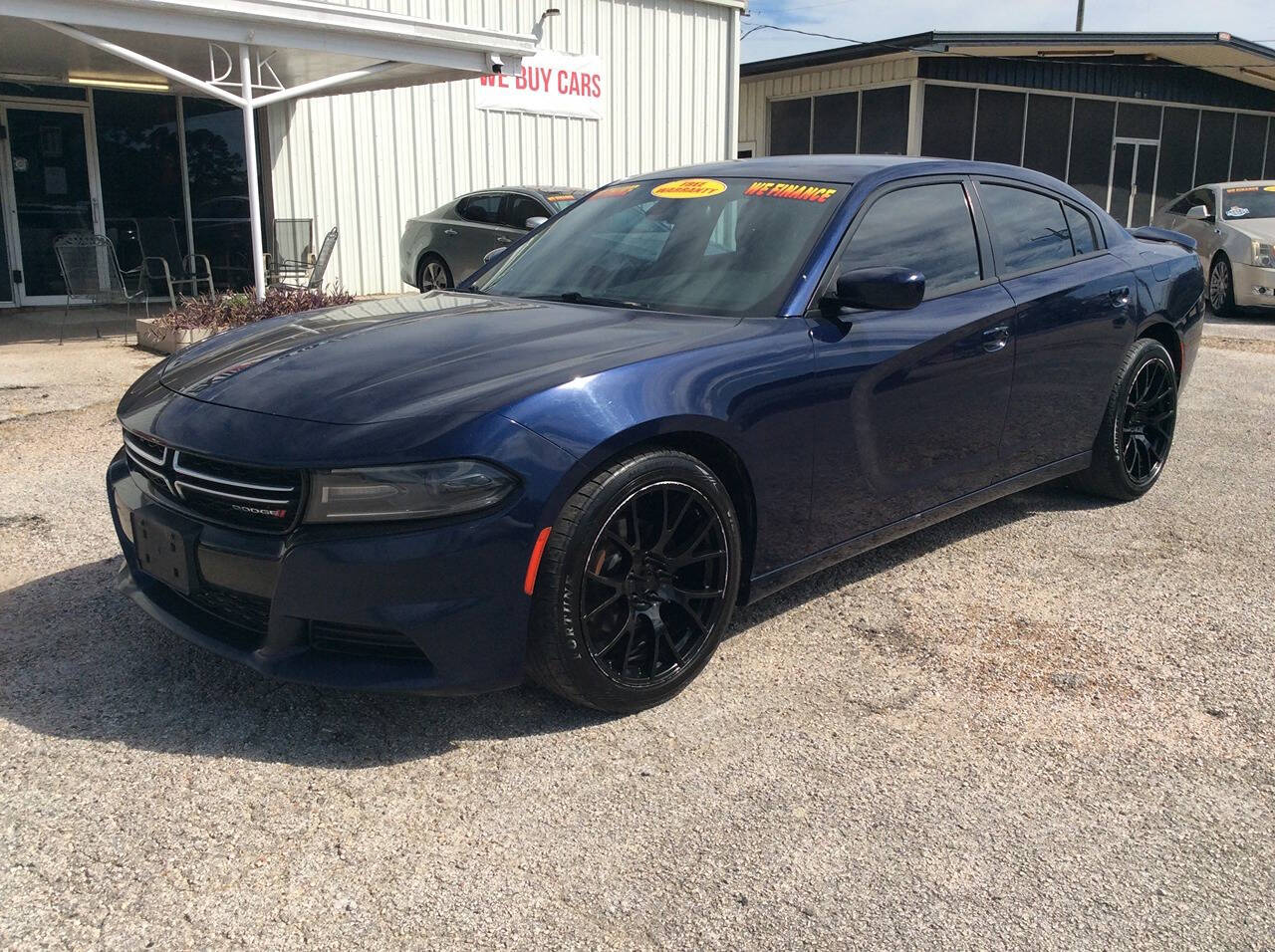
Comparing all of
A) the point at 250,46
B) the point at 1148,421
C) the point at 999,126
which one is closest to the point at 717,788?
the point at 1148,421

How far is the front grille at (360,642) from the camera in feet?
8.78

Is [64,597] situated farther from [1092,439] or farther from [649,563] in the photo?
[1092,439]

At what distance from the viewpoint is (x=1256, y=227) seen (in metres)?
13.0

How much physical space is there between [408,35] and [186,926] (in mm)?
9649

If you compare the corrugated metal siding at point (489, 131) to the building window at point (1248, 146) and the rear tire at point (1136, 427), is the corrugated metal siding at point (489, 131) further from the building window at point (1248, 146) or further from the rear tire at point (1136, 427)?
the building window at point (1248, 146)

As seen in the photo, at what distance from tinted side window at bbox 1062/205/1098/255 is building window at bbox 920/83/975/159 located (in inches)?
661

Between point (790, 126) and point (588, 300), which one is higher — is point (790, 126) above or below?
above

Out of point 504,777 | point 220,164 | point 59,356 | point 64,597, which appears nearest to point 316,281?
point 59,356

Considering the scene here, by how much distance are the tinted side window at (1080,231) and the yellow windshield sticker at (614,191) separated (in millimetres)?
1894

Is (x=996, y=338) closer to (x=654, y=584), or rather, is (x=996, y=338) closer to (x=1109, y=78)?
(x=654, y=584)

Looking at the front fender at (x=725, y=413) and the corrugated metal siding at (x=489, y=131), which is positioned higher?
the corrugated metal siding at (x=489, y=131)

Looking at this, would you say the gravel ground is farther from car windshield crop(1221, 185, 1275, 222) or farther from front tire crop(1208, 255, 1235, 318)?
car windshield crop(1221, 185, 1275, 222)

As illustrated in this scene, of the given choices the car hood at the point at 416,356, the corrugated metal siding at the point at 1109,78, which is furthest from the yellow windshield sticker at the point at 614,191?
the corrugated metal siding at the point at 1109,78

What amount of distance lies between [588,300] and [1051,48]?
63.3 ft
